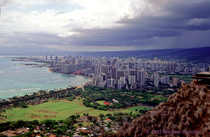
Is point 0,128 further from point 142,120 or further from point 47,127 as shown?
point 142,120

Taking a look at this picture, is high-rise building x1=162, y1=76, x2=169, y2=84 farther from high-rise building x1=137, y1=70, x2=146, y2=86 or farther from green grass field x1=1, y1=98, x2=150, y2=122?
green grass field x1=1, y1=98, x2=150, y2=122

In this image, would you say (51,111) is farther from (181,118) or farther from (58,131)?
(181,118)

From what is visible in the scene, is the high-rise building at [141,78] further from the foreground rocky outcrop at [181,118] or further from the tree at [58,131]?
the foreground rocky outcrop at [181,118]

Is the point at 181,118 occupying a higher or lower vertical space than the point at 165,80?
higher

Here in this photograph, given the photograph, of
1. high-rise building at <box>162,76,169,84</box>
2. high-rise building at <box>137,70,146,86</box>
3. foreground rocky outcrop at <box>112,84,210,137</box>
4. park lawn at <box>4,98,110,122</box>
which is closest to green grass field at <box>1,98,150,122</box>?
park lawn at <box>4,98,110,122</box>

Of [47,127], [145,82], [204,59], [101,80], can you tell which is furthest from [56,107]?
[204,59]

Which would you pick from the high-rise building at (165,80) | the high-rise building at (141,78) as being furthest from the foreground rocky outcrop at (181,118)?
the high-rise building at (165,80)

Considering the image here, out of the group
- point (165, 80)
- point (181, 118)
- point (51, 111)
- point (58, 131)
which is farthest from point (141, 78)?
point (181, 118)
